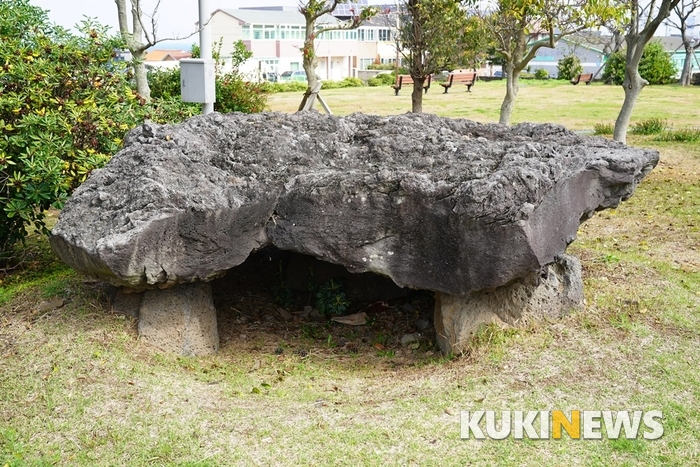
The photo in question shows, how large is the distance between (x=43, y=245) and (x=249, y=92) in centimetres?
681

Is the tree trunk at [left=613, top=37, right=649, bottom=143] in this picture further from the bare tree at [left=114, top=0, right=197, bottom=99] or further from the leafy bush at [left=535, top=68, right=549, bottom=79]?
the leafy bush at [left=535, top=68, right=549, bottom=79]

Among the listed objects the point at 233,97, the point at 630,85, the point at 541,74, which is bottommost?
the point at 233,97

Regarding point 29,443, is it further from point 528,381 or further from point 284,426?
point 528,381

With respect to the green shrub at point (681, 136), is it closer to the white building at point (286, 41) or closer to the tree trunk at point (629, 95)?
the tree trunk at point (629, 95)

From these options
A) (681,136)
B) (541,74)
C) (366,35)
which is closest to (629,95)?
(681,136)

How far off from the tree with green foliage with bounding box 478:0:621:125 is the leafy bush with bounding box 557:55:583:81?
3048 centimetres

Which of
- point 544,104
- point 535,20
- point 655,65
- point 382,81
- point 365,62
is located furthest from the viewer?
point 365,62

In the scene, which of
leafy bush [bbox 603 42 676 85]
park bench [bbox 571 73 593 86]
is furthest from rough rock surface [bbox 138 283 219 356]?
park bench [bbox 571 73 593 86]

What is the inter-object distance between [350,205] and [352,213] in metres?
0.06

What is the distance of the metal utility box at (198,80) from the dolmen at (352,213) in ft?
11.3

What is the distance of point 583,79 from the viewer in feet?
133

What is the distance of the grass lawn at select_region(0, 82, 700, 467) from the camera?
481 centimetres

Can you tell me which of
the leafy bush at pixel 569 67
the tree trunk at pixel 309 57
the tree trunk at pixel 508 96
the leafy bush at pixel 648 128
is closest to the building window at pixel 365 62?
the leafy bush at pixel 569 67

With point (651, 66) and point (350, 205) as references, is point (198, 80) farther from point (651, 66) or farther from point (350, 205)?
point (651, 66)
